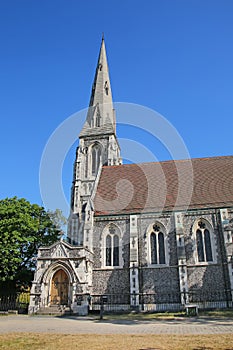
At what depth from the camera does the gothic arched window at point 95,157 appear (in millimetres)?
31656

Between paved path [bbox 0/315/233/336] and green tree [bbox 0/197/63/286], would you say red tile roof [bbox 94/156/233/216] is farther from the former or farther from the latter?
paved path [bbox 0/315/233/336]

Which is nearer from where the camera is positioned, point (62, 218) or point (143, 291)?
point (143, 291)

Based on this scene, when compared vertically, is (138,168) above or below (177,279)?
above

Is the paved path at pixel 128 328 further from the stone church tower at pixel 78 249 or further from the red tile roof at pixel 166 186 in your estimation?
the red tile roof at pixel 166 186

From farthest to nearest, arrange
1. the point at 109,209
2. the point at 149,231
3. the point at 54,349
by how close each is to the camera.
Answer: the point at 109,209 → the point at 149,231 → the point at 54,349

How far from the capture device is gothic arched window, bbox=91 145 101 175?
104 ft

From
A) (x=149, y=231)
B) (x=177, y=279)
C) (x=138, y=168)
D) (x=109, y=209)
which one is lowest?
(x=177, y=279)

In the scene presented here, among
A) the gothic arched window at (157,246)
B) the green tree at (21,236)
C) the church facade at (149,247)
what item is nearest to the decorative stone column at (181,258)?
the church facade at (149,247)

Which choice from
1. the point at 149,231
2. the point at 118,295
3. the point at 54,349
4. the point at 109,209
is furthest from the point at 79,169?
the point at 54,349

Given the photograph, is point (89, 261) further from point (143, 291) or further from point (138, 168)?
point (138, 168)

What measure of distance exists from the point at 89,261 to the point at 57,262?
7.44 ft

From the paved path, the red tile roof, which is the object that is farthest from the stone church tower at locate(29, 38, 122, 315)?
the paved path

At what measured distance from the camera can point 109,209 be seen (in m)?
23.9

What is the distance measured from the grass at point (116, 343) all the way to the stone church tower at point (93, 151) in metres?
14.0
